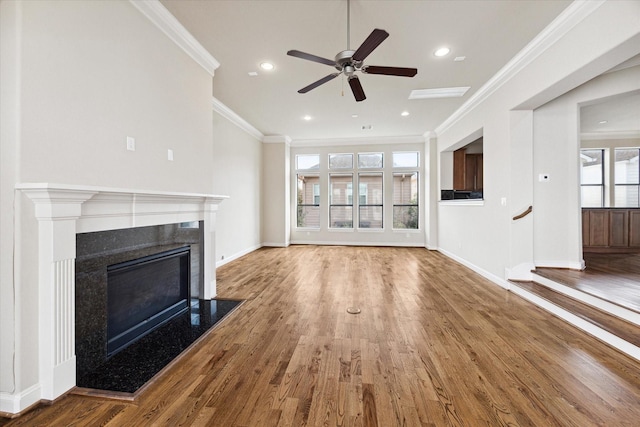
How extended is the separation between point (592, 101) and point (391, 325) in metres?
3.95

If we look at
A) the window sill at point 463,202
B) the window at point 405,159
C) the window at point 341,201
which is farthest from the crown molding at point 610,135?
the window at point 341,201

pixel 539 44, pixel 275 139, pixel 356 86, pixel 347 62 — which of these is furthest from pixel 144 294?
pixel 275 139

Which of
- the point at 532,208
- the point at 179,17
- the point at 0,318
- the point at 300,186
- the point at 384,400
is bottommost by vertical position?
the point at 384,400

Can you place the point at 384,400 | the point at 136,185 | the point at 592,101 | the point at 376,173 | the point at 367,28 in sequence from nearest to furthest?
the point at 384,400, the point at 136,185, the point at 367,28, the point at 592,101, the point at 376,173

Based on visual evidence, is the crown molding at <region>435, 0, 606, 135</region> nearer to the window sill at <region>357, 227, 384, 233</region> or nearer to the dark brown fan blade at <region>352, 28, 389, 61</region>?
the dark brown fan blade at <region>352, 28, 389, 61</region>

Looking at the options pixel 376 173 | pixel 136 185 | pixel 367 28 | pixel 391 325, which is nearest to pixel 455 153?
pixel 376 173

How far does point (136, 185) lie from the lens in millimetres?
2293

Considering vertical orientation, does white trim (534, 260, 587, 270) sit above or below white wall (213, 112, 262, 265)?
below

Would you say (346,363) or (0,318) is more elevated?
(0,318)

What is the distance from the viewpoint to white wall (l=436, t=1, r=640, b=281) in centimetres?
228

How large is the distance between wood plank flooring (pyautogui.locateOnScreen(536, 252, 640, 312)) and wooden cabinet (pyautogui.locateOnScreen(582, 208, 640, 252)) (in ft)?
2.83

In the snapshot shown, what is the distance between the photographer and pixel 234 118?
561 cm

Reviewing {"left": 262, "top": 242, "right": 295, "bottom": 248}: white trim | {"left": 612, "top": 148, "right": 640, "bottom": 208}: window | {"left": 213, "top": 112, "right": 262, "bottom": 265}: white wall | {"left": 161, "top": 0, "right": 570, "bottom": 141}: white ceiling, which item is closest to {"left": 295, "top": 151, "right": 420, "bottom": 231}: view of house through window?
{"left": 262, "top": 242, "right": 295, "bottom": 248}: white trim

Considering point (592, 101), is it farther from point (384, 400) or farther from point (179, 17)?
point (179, 17)
